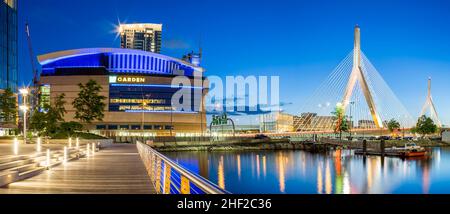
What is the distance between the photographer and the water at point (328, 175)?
46844 millimetres

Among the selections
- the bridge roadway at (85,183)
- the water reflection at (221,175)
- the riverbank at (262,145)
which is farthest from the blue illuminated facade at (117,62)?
the bridge roadway at (85,183)

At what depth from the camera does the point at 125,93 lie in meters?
123

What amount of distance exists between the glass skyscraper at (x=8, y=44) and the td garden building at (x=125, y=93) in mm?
7600

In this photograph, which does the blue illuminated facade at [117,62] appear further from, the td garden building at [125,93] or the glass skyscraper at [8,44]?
the glass skyscraper at [8,44]

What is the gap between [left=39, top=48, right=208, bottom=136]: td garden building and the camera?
119 meters

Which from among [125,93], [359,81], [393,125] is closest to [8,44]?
[125,93]

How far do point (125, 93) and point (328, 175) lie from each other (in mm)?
77264

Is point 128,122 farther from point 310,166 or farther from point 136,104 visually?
point 310,166

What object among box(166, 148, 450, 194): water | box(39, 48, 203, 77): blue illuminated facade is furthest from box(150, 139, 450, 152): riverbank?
box(39, 48, 203, 77): blue illuminated facade

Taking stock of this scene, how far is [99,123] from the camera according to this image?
11844 centimetres

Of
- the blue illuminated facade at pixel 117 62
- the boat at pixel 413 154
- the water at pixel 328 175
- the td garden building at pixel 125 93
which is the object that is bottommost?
the water at pixel 328 175

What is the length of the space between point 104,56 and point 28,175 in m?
124

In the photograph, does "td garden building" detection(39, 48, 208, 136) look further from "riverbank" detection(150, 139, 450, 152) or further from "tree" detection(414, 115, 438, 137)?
"tree" detection(414, 115, 438, 137)
